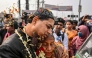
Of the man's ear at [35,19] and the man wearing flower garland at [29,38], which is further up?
the man's ear at [35,19]

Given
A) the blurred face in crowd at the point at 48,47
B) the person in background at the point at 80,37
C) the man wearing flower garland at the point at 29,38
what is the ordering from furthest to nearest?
the person in background at the point at 80,37, the blurred face in crowd at the point at 48,47, the man wearing flower garland at the point at 29,38

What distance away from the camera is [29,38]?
268 cm

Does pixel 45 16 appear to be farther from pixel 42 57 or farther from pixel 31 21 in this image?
pixel 42 57

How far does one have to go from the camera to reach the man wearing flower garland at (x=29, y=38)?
247cm

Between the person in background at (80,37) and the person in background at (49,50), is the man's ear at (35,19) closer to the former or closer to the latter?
the person in background at (49,50)

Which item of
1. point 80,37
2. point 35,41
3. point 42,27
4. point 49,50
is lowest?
point 80,37

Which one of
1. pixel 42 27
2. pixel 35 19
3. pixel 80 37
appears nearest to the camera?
pixel 42 27

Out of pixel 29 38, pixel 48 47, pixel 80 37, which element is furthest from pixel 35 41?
pixel 80 37

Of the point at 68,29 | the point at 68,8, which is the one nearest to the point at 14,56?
the point at 68,29

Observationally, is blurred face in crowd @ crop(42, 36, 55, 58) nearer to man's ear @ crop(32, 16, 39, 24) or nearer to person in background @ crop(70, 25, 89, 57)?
man's ear @ crop(32, 16, 39, 24)

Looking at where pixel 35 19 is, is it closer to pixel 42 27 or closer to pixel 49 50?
pixel 42 27

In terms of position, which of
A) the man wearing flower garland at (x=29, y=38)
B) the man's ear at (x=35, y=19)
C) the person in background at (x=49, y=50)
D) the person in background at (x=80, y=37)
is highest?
the man's ear at (x=35, y=19)

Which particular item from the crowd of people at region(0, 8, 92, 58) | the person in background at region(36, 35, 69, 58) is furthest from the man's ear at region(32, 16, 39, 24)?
the person in background at region(36, 35, 69, 58)

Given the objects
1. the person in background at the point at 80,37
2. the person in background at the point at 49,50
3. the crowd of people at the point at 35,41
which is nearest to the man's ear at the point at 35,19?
the crowd of people at the point at 35,41
